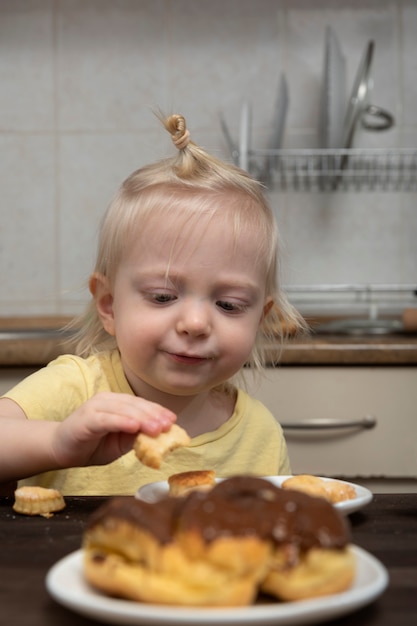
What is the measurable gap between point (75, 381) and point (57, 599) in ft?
2.26

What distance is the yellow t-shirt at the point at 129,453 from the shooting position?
1.07 metres

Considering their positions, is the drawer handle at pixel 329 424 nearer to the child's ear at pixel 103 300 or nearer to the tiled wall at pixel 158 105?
the child's ear at pixel 103 300

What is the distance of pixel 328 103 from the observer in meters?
2.20

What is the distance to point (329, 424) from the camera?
1.69 m

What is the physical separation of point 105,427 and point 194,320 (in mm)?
311

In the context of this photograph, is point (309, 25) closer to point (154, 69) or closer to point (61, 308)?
point (154, 69)

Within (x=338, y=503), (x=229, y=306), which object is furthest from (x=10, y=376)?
(x=338, y=503)

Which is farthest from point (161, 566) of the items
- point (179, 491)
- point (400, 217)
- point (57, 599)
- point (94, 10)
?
point (94, 10)

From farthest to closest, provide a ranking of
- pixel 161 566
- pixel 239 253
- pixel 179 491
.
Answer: pixel 239 253 < pixel 179 491 < pixel 161 566

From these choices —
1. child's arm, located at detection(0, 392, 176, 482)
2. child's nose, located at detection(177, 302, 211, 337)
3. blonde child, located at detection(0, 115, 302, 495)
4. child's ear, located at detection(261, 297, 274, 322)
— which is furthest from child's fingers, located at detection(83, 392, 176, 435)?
child's ear, located at detection(261, 297, 274, 322)

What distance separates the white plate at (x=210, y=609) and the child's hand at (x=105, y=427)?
22 cm

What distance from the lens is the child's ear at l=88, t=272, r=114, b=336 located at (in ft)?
4.00

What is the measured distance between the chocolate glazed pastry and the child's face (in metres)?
0.57

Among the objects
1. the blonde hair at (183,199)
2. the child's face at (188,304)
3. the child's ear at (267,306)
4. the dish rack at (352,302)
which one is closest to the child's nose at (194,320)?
the child's face at (188,304)
